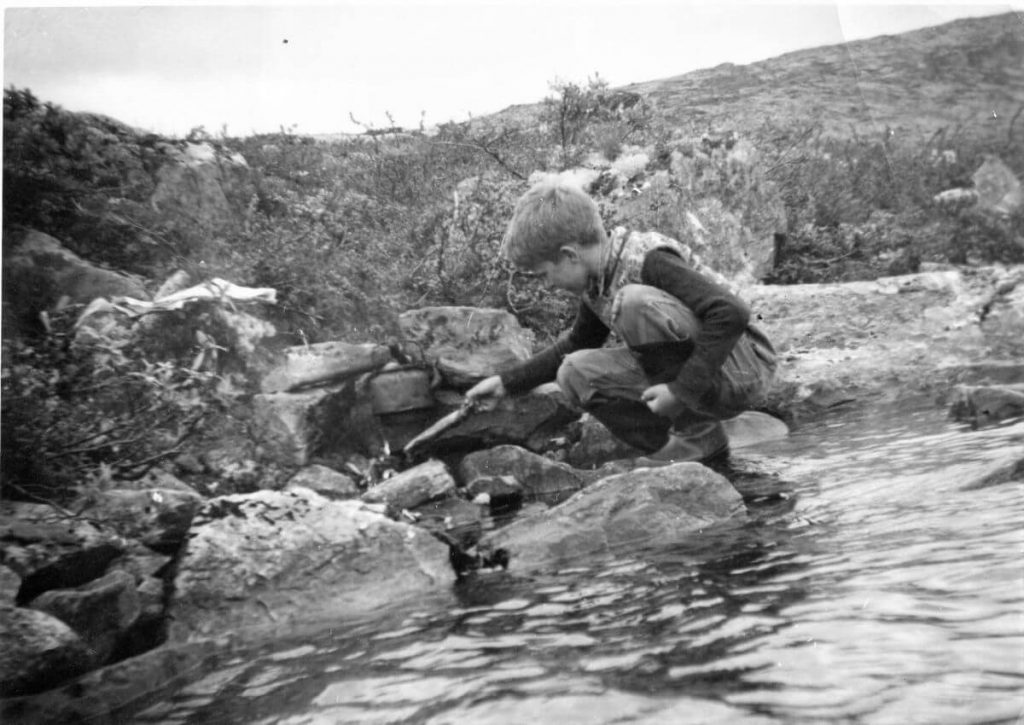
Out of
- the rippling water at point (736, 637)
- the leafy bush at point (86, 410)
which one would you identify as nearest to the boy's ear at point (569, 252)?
the rippling water at point (736, 637)

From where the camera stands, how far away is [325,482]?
2.90 m

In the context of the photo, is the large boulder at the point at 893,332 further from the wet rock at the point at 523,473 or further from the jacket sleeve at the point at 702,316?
the wet rock at the point at 523,473

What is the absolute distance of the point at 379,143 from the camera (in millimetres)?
2961

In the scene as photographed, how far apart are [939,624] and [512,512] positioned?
165 centimetres

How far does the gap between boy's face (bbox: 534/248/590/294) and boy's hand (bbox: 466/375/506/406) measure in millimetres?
400

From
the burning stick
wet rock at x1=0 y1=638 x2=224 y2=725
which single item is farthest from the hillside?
wet rock at x1=0 y1=638 x2=224 y2=725

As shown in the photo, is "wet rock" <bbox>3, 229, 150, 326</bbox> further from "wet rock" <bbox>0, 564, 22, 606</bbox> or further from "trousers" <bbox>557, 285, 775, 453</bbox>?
"trousers" <bbox>557, 285, 775, 453</bbox>

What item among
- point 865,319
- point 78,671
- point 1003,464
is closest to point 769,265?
point 865,319

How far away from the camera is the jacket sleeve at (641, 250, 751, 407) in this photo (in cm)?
296

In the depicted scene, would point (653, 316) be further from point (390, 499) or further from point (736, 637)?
point (736, 637)

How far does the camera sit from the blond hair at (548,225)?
3027 millimetres

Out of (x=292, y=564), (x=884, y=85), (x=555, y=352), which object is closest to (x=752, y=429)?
(x=555, y=352)

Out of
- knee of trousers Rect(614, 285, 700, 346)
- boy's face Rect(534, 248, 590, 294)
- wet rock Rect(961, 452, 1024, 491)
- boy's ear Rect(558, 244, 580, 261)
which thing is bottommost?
wet rock Rect(961, 452, 1024, 491)

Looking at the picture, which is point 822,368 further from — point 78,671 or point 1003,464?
point 78,671
